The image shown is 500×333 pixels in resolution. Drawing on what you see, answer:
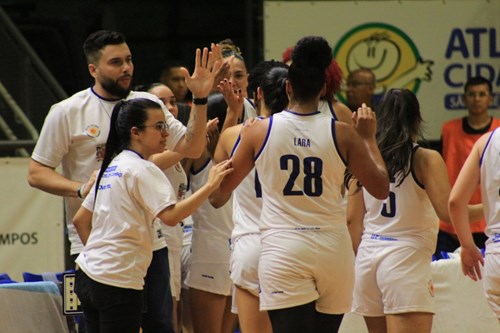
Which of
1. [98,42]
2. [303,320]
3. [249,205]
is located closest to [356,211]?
[249,205]

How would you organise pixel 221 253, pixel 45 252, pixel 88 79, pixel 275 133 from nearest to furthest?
pixel 275 133, pixel 221 253, pixel 45 252, pixel 88 79

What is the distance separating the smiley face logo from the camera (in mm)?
10695

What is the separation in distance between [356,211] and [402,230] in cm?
49

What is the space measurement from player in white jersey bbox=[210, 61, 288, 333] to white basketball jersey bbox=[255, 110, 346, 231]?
15.8 inches

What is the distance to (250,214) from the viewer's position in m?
6.11

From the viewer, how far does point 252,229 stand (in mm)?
6043

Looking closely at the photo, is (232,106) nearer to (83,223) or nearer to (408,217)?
(83,223)

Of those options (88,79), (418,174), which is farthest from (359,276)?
(88,79)

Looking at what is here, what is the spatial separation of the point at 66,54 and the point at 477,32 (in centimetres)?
455

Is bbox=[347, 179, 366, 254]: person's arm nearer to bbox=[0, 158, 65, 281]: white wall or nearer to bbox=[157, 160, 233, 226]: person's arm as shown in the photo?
bbox=[157, 160, 233, 226]: person's arm

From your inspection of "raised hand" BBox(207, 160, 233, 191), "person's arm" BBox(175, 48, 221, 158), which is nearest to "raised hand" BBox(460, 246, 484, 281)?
"raised hand" BBox(207, 160, 233, 191)

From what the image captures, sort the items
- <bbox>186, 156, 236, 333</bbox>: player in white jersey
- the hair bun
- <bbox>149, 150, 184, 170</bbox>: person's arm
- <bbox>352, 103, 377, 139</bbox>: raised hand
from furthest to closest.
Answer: <bbox>186, 156, 236, 333</bbox>: player in white jersey, <bbox>149, 150, 184, 170</bbox>: person's arm, <bbox>352, 103, 377, 139</bbox>: raised hand, the hair bun

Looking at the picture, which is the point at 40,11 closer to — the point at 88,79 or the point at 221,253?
the point at 88,79

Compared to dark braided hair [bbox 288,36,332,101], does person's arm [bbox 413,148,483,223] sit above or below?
below
